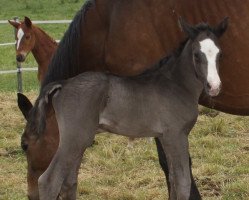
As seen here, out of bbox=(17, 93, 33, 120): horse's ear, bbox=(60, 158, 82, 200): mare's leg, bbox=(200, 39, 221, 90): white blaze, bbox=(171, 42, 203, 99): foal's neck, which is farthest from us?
bbox=(17, 93, 33, 120): horse's ear

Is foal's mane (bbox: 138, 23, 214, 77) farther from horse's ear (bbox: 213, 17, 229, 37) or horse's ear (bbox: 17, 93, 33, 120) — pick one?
horse's ear (bbox: 17, 93, 33, 120)

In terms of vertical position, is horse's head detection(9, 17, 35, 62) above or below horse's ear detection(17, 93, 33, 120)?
below

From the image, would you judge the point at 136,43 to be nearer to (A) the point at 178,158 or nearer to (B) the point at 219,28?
(B) the point at 219,28

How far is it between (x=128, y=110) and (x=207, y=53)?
55cm

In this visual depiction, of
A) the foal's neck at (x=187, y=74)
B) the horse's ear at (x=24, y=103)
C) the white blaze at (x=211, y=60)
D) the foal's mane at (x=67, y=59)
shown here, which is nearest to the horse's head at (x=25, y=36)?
the foal's mane at (x=67, y=59)

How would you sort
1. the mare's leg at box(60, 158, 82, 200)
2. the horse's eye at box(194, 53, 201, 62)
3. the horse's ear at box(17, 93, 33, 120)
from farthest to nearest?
the horse's ear at box(17, 93, 33, 120) < the mare's leg at box(60, 158, 82, 200) < the horse's eye at box(194, 53, 201, 62)

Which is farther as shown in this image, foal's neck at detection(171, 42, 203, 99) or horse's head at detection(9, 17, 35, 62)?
horse's head at detection(9, 17, 35, 62)

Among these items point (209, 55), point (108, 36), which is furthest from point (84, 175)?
point (209, 55)

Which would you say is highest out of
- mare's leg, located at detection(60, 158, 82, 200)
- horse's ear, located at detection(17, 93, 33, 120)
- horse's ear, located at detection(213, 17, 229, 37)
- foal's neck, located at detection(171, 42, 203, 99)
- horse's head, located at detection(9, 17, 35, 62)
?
horse's ear, located at detection(213, 17, 229, 37)

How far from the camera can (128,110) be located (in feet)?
10.6

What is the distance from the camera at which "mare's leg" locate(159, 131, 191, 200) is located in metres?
3.18

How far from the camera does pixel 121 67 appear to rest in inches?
145

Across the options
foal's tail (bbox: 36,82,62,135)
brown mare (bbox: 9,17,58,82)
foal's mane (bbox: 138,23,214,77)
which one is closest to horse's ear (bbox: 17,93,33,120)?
foal's tail (bbox: 36,82,62,135)

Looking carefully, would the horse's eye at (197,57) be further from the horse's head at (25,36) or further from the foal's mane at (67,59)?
the horse's head at (25,36)
